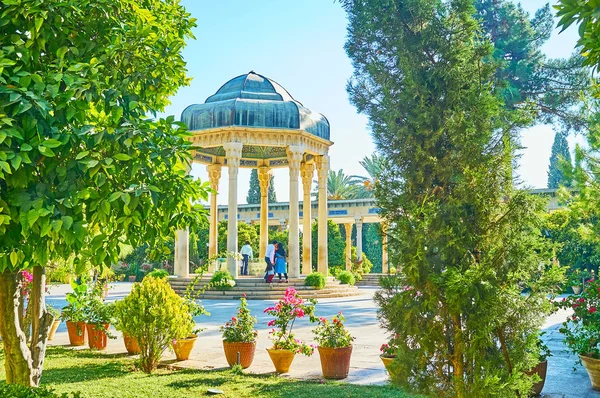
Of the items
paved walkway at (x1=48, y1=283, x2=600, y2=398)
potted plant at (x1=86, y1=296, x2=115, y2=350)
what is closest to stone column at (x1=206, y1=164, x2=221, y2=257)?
paved walkway at (x1=48, y1=283, x2=600, y2=398)

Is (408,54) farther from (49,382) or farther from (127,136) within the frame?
(49,382)

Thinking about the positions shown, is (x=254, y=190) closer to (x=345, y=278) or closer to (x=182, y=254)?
(x=345, y=278)

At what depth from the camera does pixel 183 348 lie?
828 centimetres

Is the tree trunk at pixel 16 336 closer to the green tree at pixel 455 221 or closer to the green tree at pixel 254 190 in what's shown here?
the green tree at pixel 455 221

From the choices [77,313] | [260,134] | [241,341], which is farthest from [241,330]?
[260,134]

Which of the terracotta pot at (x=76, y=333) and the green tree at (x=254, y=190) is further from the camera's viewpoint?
the green tree at (x=254, y=190)

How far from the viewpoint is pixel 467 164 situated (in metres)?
4.64

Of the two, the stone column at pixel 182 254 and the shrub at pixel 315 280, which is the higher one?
the stone column at pixel 182 254

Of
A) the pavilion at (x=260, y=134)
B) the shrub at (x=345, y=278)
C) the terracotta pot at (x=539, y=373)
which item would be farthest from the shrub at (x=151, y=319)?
the shrub at (x=345, y=278)

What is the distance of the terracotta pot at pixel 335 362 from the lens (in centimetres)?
712

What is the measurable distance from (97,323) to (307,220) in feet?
44.2

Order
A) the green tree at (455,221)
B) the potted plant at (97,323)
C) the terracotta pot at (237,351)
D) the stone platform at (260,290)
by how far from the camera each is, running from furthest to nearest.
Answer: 1. the stone platform at (260,290)
2. the potted plant at (97,323)
3. the terracotta pot at (237,351)
4. the green tree at (455,221)

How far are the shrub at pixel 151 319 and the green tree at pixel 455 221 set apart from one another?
3539 millimetres

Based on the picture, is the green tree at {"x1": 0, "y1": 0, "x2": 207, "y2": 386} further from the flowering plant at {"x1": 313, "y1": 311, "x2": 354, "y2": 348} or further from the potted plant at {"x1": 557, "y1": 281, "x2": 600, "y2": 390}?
the potted plant at {"x1": 557, "y1": 281, "x2": 600, "y2": 390}
